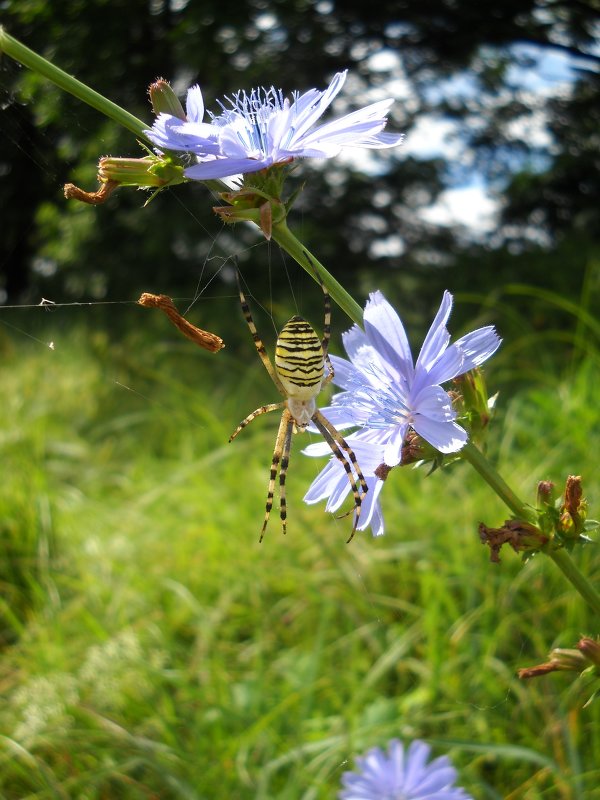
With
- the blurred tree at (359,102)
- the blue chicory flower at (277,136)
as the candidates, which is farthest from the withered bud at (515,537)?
the blurred tree at (359,102)

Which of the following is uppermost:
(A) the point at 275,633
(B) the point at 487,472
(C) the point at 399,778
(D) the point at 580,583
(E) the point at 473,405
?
(A) the point at 275,633

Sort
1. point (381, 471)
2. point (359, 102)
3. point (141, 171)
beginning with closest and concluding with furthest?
1. point (141, 171)
2. point (381, 471)
3. point (359, 102)

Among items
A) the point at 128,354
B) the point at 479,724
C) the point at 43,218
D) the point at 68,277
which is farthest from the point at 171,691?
the point at 68,277

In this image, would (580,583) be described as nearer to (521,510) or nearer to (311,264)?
(521,510)

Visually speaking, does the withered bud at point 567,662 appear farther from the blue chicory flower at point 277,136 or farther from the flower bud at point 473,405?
the blue chicory flower at point 277,136

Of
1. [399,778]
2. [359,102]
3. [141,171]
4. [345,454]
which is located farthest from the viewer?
[359,102]

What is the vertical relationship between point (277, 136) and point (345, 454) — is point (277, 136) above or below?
above

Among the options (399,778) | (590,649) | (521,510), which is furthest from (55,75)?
(399,778)
